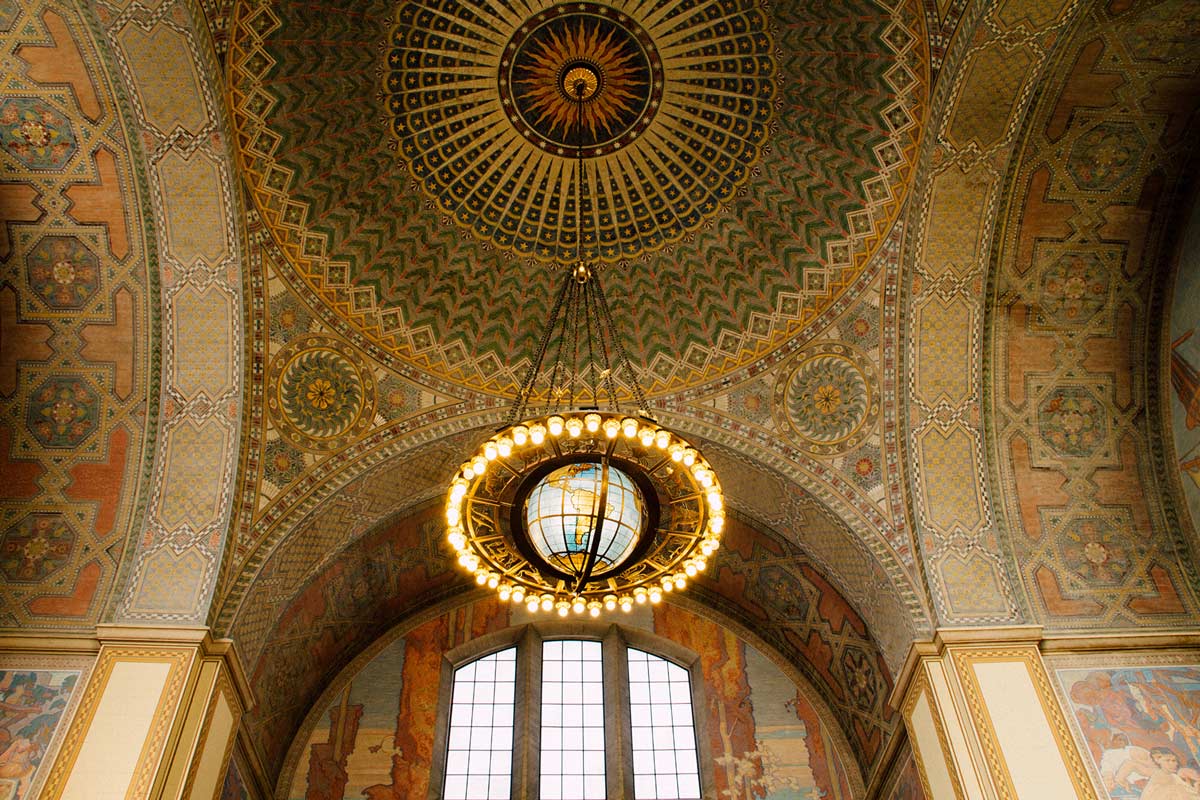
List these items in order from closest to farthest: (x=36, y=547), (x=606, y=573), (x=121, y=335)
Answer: (x=606, y=573), (x=36, y=547), (x=121, y=335)

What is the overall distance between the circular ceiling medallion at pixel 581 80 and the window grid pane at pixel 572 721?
6178mm

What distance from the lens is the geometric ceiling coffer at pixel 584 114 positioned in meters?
9.96

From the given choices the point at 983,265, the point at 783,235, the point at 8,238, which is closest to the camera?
the point at 8,238

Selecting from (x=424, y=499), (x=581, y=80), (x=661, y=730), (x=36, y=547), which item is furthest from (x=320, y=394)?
(x=661, y=730)

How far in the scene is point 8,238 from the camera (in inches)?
361

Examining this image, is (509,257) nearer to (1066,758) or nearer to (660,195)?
(660,195)

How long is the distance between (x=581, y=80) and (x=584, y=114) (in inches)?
17.1

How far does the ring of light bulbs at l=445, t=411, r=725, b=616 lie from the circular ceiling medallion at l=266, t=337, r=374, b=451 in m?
2.63

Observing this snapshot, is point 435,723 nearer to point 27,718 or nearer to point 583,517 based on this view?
point 27,718

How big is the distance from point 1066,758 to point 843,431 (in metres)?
3.74

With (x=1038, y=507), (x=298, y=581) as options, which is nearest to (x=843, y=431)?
(x=1038, y=507)

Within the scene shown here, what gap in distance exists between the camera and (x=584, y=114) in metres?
10.6

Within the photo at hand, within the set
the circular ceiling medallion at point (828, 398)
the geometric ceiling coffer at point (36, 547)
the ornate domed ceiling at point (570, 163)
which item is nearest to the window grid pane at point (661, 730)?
the circular ceiling medallion at point (828, 398)

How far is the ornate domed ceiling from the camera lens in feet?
31.7
